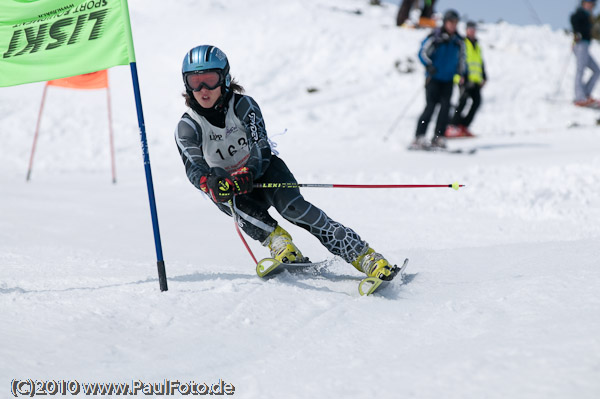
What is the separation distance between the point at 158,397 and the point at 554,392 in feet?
5.10

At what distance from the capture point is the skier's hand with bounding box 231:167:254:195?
385 centimetres

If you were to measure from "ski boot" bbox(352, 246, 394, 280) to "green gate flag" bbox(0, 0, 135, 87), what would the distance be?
6.73 feet

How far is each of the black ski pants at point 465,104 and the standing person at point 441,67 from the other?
1.54 meters

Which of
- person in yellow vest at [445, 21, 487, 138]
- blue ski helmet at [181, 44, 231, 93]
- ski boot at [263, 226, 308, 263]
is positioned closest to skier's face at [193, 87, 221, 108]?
blue ski helmet at [181, 44, 231, 93]

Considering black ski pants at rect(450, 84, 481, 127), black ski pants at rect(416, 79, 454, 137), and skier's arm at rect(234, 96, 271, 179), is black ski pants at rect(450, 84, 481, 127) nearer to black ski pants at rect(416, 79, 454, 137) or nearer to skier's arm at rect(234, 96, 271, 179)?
black ski pants at rect(416, 79, 454, 137)

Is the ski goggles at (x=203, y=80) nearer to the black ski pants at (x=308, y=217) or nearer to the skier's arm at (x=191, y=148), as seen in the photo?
the skier's arm at (x=191, y=148)

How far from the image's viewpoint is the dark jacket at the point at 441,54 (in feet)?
34.2

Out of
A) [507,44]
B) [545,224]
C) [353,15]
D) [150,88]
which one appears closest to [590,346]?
[545,224]

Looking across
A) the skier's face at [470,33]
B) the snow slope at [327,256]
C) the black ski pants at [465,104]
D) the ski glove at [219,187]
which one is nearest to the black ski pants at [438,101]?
the snow slope at [327,256]

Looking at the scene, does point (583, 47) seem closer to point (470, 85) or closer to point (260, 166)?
point (470, 85)

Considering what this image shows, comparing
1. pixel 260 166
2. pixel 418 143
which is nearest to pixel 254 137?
pixel 260 166

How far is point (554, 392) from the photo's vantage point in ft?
6.77

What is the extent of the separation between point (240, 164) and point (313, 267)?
0.95m

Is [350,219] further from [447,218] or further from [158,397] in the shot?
[158,397]
